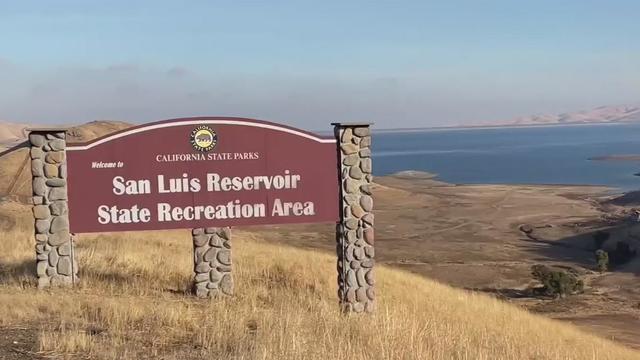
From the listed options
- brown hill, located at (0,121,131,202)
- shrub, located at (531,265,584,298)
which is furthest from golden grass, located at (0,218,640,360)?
brown hill, located at (0,121,131,202)

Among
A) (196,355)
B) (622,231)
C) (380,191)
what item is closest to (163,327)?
(196,355)

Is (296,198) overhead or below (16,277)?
overhead

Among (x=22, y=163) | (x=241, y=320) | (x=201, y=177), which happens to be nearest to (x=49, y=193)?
(x=201, y=177)

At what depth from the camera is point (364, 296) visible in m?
11.9

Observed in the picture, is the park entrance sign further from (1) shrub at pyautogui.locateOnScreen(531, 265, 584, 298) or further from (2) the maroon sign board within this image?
(1) shrub at pyautogui.locateOnScreen(531, 265, 584, 298)

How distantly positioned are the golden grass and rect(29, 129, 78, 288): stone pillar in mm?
694

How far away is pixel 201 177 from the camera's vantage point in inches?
441

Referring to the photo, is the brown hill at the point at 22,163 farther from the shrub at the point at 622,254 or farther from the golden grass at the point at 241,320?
the shrub at the point at 622,254

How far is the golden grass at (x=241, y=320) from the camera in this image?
742 centimetres

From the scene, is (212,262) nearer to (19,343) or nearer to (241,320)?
(241,320)

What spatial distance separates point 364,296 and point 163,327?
4.25 metres

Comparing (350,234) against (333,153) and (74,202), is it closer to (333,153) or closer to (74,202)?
(333,153)

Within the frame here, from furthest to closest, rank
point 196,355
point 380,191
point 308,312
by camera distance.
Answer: point 380,191 → point 308,312 → point 196,355

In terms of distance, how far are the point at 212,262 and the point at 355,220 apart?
2.48m
